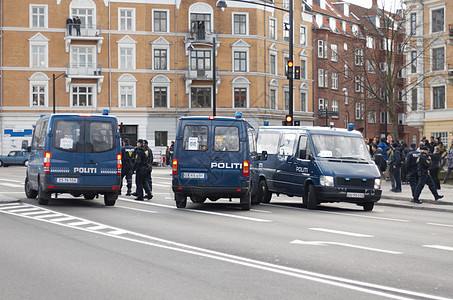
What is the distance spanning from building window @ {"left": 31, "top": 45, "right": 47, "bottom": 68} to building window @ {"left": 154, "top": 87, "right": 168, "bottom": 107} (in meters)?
9.22

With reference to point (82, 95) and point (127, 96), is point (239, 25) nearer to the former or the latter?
point (127, 96)

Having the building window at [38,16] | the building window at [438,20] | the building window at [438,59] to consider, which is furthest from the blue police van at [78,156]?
the building window at [438,20]

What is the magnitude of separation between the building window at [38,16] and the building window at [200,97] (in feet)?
43.4

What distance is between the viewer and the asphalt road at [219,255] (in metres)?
7.73

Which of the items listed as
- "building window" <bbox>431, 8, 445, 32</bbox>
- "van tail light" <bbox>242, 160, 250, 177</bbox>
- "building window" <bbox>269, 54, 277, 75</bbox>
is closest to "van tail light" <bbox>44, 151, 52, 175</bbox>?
"van tail light" <bbox>242, 160, 250, 177</bbox>

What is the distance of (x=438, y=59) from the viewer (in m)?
61.9

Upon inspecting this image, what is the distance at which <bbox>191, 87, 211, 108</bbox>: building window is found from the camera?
63312 mm

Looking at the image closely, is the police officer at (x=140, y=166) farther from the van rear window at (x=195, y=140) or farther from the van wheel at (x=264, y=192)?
the van rear window at (x=195, y=140)

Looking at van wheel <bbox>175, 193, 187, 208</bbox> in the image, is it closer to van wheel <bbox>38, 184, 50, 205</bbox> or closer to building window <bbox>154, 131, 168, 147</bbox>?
van wheel <bbox>38, 184, 50, 205</bbox>

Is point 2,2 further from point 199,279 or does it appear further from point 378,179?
point 199,279

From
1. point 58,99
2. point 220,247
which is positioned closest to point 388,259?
point 220,247

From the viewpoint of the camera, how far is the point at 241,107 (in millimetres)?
63812

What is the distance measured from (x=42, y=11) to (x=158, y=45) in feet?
31.8

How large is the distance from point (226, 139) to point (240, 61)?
1830 inches
